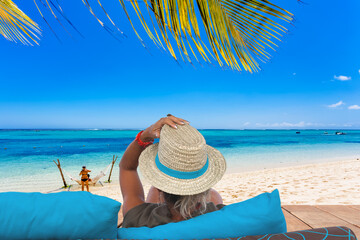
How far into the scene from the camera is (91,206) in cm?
64

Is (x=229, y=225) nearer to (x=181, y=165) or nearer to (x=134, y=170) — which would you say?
(x=181, y=165)

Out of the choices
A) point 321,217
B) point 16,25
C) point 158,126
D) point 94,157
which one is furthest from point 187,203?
point 94,157

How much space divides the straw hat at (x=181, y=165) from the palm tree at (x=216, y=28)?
0.97 feet

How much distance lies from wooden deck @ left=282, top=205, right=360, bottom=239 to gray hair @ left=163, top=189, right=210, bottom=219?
0.85 metres

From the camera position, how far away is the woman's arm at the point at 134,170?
3.25ft

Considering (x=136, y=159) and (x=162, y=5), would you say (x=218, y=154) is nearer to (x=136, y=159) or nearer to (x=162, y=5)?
(x=136, y=159)

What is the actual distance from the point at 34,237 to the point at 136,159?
547 millimetres

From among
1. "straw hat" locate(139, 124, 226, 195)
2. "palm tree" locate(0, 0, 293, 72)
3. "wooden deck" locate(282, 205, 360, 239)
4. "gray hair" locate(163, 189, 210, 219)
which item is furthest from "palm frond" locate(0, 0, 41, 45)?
"wooden deck" locate(282, 205, 360, 239)

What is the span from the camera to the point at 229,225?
642 millimetres

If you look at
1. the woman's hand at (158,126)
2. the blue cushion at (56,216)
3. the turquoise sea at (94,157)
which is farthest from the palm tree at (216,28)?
the turquoise sea at (94,157)

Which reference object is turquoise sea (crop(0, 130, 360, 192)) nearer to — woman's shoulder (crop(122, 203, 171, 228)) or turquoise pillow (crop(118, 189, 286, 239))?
woman's shoulder (crop(122, 203, 171, 228))

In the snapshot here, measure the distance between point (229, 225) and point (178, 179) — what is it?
0.28 metres

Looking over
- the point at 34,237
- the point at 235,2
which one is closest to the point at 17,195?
the point at 34,237

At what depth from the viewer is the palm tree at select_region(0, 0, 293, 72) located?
2.72ft
